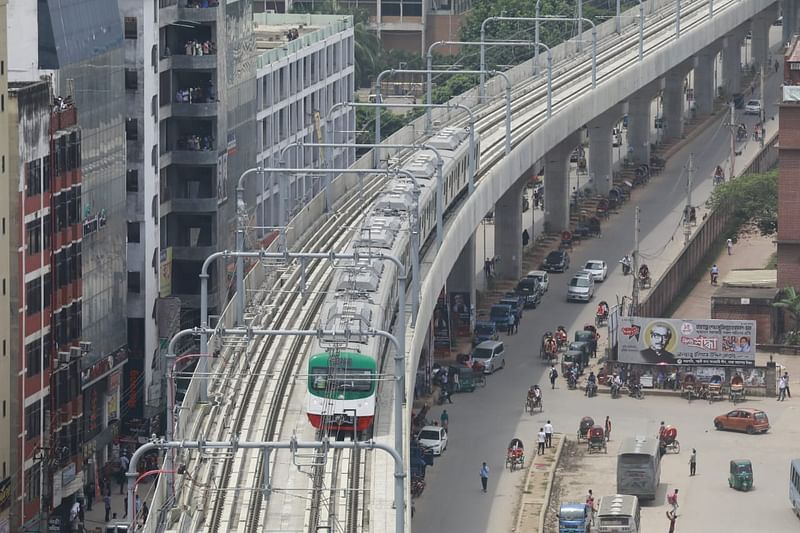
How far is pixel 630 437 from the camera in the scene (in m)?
107

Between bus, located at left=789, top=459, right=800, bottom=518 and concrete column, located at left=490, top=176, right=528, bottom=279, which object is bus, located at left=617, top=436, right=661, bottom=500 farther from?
concrete column, located at left=490, top=176, right=528, bottom=279

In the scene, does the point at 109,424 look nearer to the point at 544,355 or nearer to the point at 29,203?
the point at 29,203

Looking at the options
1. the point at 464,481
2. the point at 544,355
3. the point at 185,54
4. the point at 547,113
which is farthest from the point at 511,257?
the point at 464,481

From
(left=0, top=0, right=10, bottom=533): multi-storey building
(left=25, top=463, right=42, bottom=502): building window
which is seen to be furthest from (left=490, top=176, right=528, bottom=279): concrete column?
(left=0, top=0, right=10, bottom=533): multi-storey building

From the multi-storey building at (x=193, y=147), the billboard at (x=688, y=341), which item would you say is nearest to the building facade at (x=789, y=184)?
the billboard at (x=688, y=341)

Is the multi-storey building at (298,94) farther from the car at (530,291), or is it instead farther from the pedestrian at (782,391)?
the pedestrian at (782,391)

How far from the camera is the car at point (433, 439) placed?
106 meters

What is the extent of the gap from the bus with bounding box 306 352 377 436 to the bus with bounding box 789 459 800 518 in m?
22.9

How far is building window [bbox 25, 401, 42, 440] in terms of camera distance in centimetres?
9331

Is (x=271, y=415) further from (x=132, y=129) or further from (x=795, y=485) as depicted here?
(x=132, y=129)

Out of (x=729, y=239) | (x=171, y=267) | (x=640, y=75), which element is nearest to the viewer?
(x=171, y=267)

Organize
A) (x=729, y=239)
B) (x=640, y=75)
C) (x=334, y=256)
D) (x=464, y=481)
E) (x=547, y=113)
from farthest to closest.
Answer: (x=640, y=75), (x=729, y=239), (x=547, y=113), (x=464, y=481), (x=334, y=256)

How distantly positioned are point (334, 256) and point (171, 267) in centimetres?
3821

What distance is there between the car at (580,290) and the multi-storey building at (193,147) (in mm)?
23272
